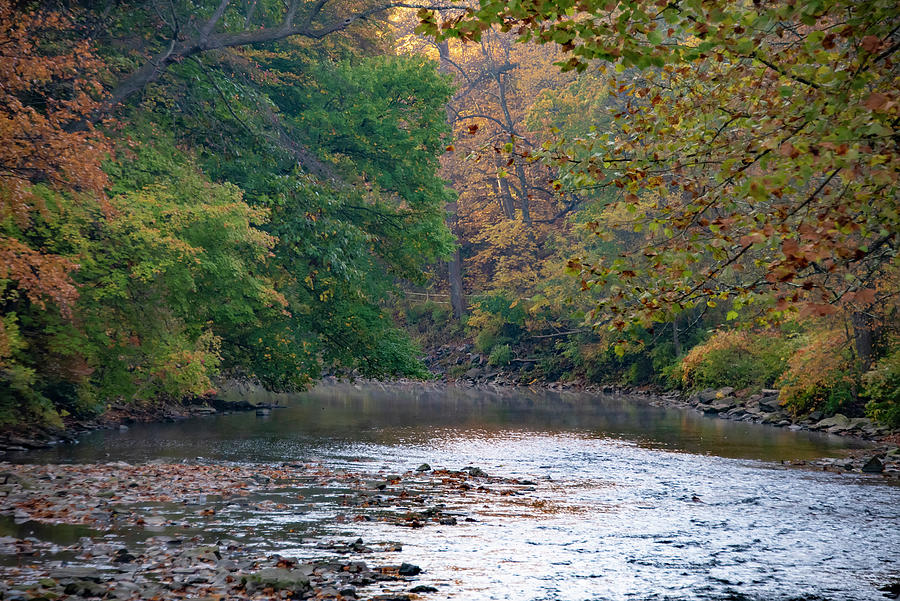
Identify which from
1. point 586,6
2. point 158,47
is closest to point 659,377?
point 158,47

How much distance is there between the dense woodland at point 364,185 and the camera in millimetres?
6887

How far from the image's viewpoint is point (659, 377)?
1711 inches

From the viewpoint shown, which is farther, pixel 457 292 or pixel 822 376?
pixel 457 292

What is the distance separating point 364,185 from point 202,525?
1882 centimetres

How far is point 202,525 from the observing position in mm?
11844

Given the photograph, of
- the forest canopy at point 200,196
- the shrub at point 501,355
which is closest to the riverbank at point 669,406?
the forest canopy at point 200,196

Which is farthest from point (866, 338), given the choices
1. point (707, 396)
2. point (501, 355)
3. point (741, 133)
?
point (501, 355)

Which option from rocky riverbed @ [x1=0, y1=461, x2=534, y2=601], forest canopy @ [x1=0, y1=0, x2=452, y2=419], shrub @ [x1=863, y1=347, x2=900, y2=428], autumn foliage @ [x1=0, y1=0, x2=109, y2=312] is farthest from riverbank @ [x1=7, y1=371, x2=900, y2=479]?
rocky riverbed @ [x1=0, y1=461, x2=534, y2=601]

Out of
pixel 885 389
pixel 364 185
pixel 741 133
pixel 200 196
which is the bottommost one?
pixel 885 389

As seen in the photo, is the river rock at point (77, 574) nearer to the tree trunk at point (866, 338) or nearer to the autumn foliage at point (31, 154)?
the autumn foliage at point (31, 154)

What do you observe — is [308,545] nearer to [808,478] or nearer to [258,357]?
[808,478]

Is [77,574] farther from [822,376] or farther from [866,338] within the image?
[866,338]

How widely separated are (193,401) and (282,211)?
1087cm

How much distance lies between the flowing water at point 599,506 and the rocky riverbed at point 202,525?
37 cm
